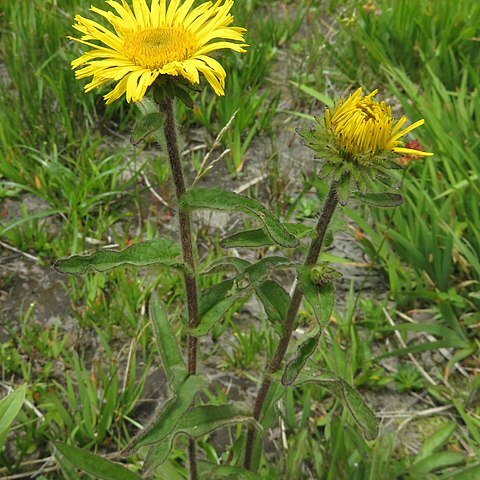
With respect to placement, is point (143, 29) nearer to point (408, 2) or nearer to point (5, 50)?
point (5, 50)

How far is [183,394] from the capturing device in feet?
4.55

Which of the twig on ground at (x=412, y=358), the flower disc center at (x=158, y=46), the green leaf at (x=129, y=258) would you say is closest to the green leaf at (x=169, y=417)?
the green leaf at (x=129, y=258)

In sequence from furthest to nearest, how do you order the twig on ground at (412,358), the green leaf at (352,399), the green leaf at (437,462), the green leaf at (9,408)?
the twig on ground at (412,358), the green leaf at (437,462), the green leaf at (9,408), the green leaf at (352,399)

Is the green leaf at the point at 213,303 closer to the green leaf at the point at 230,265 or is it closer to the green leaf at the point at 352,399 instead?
the green leaf at the point at 230,265

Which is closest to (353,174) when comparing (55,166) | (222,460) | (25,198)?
(222,460)

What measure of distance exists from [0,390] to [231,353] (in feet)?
2.59

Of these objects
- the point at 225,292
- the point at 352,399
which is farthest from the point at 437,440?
the point at 225,292

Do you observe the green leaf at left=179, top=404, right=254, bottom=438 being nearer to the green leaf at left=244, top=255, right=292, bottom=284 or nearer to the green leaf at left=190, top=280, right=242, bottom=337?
the green leaf at left=190, top=280, right=242, bottom=337

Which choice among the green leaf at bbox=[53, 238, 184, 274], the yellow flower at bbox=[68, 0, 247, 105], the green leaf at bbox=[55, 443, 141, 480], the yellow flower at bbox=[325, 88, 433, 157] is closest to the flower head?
the yellow flower at bbox=[325, 88, 433, 157]

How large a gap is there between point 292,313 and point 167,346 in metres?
0.34

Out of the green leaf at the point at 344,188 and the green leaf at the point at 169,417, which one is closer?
the green leaf at the point at 344,188

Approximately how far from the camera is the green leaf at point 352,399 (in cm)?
132

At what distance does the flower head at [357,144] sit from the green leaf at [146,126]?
29 centimetres

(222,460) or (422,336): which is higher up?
(422,336)
